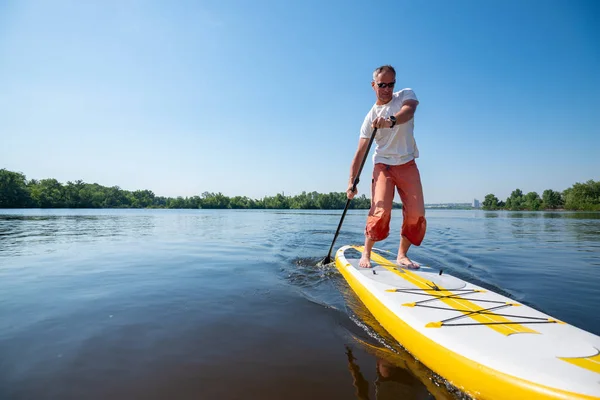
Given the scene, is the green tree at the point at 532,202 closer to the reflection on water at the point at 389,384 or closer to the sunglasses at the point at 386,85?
the sunglasses at the point at 386,85

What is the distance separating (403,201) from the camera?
458 cm

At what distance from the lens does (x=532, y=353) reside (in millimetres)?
1860

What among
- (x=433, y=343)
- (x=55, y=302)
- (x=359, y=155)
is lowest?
(x=55, y=302)

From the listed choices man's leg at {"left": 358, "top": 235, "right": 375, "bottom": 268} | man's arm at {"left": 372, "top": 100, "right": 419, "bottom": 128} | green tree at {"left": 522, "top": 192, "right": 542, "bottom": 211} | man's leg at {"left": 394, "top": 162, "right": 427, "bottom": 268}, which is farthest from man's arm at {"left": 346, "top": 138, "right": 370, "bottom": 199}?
green tree at {"left": 522, "top": 192, "right": 542, "bottom": 211}

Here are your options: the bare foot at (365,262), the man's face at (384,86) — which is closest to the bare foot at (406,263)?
the bare foot at (365,262)

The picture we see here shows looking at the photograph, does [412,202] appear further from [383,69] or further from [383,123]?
[383,69]

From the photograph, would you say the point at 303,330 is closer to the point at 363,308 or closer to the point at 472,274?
the point at 363,308

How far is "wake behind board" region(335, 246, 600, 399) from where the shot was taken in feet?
5.24

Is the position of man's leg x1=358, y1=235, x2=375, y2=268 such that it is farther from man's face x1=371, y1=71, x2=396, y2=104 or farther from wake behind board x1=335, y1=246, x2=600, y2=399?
man's face x1=371, y1=71, x2=396, y2=104

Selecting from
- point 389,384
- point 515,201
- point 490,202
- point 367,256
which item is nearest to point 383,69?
point 367,256

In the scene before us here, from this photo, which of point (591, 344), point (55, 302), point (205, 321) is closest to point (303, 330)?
point (205, 321)

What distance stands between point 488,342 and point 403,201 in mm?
2745

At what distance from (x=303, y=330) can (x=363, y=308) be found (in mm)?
1044

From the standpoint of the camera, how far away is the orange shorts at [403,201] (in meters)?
4.38
